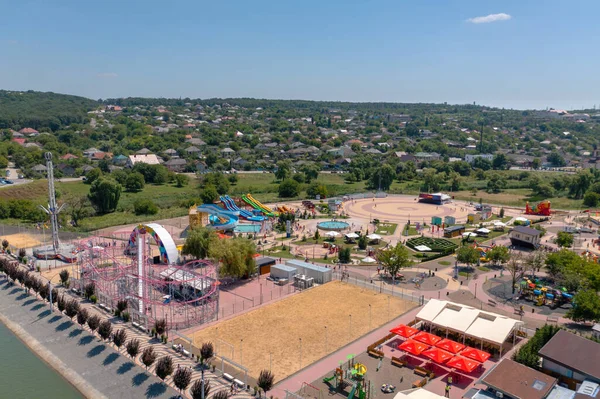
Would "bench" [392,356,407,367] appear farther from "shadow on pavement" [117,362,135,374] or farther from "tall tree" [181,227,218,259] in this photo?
"tall tree" [181,227,218,259]

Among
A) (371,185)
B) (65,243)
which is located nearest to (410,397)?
(65,243)

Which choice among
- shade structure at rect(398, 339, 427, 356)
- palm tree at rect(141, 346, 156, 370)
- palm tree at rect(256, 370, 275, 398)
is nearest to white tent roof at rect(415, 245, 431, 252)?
shade structure at rect(398, 339, 427, 356)

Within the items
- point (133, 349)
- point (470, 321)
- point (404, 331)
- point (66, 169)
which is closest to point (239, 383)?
point (133, 349)

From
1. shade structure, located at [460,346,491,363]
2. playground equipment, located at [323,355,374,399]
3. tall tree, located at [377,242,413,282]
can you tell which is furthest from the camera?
tall tree, located at [377,242,413,282]

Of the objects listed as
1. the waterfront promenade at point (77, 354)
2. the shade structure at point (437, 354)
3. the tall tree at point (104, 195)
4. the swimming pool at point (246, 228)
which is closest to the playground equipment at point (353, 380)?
the shade structure at point (437, 354)

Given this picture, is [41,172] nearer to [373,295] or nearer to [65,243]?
[65,243]

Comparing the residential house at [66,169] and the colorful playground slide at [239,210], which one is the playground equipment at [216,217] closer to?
the colorful playground slide at [239,210]
